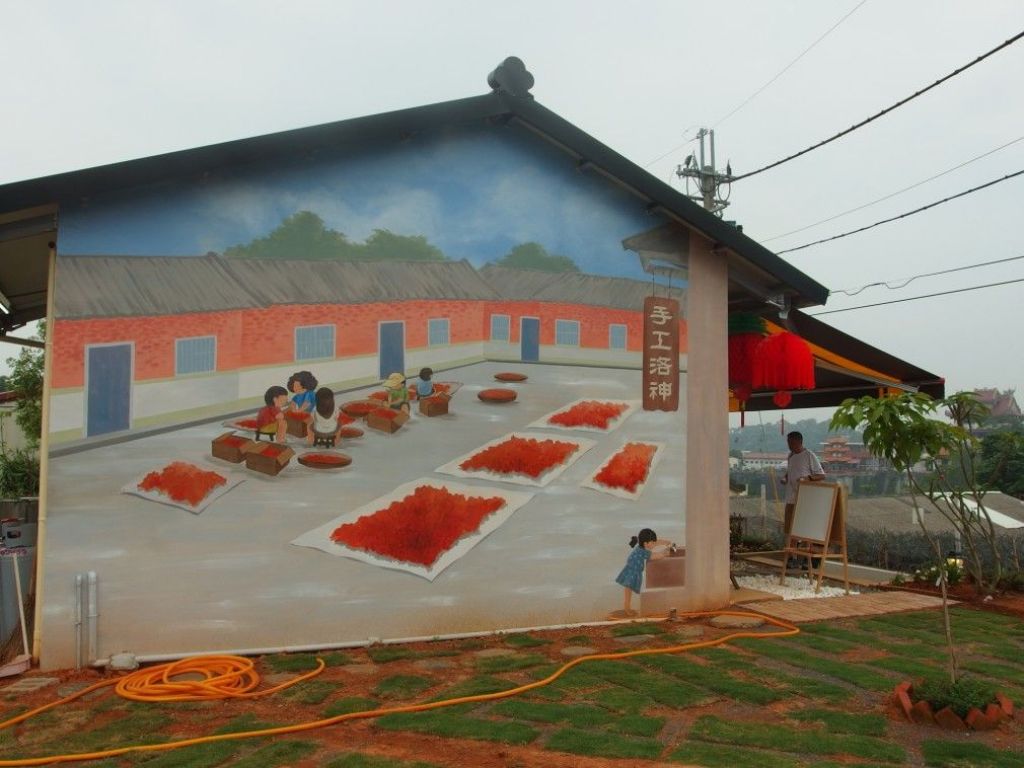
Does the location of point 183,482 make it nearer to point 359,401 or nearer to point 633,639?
point 359,401

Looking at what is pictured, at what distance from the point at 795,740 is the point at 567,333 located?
4.24 metres

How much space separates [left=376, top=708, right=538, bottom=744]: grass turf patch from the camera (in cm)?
440

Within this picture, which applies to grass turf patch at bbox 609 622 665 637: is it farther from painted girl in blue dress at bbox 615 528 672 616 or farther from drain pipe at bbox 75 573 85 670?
drain pipe at bbox 75 573 85 670

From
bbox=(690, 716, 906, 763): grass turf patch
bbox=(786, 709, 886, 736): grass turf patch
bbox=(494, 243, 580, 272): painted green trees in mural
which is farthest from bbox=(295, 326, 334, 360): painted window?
bbox=(786, 709, 886, 736): grass turf patch

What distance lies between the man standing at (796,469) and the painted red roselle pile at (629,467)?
3.11 metres

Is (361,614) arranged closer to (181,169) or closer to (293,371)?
(293,371)

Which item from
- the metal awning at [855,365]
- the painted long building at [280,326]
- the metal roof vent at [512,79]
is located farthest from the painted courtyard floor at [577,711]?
the metal roof vent at [512,79]

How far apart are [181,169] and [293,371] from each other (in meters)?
1.78

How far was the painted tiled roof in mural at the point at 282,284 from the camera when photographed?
597 cm

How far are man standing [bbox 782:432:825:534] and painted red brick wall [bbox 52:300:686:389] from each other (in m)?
3.75

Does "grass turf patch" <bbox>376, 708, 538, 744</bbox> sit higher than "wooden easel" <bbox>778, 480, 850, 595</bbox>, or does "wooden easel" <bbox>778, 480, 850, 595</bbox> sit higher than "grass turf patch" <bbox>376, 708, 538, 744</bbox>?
"wooden easel" <bbox>778, 480, 850, 595</bbox>

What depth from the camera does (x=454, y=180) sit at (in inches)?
286

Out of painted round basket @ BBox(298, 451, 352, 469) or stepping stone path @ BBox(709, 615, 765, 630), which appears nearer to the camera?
painted round basket @ BBox(298, 451, 352, 469)

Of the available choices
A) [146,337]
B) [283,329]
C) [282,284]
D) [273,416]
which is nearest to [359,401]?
[273,416]
